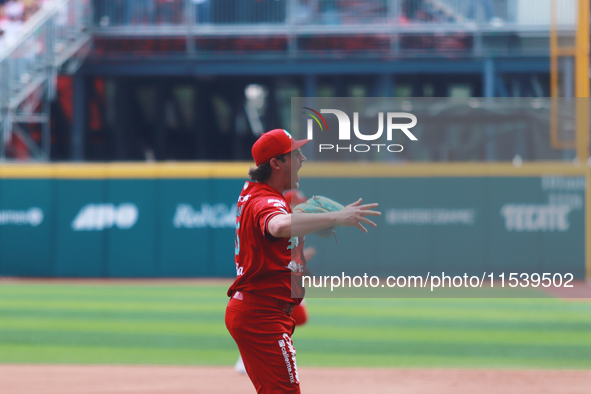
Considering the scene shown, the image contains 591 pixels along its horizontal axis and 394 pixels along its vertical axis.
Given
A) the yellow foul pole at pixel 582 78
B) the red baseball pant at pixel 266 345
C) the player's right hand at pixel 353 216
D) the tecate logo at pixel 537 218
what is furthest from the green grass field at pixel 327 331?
the player's right hand at pixel 353 216

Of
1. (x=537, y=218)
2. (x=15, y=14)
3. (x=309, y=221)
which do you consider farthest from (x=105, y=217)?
(x=309, y=221)

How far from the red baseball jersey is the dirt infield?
2879mm

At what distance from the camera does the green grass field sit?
24.5 feet

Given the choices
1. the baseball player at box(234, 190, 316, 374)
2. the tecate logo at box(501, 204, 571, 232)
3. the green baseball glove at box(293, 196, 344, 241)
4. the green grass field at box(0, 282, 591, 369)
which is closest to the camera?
the green baseball glove at box(293, 196, 344, 241)

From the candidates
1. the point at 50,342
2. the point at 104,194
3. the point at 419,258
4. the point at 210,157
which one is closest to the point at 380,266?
the point at 419,258

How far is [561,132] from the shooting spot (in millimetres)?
15391

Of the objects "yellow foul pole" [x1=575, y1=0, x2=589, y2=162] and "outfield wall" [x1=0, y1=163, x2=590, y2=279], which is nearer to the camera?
"yellow foul pole" [x1=575, y1=0, x2=589, y2=162]

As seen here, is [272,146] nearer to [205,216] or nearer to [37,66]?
[205,216]

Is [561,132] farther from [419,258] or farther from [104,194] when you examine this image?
[104,194]

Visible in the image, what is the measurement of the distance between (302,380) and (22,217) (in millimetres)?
10599

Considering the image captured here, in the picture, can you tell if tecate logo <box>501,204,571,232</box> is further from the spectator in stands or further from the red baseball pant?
the red baseball pant

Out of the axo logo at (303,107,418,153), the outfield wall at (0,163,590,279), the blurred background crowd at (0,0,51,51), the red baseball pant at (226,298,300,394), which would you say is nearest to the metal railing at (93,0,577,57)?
the blurred background crowd at (0,0,51,51)

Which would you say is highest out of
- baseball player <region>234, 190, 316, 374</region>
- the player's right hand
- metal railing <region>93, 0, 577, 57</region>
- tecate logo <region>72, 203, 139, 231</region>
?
metal railing <region>93, 0, 577, 57</region>

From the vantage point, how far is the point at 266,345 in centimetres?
333
